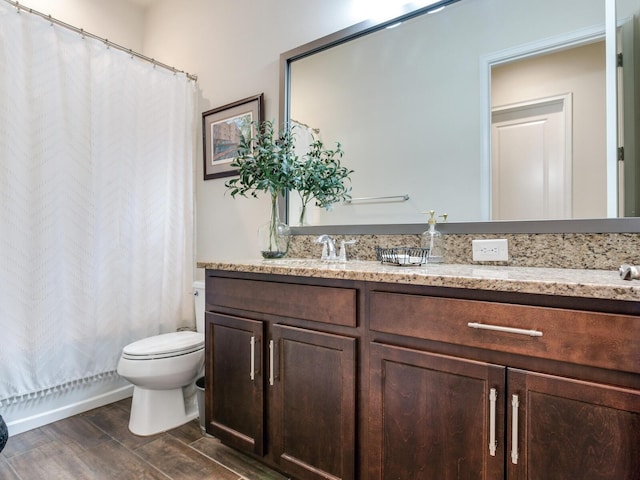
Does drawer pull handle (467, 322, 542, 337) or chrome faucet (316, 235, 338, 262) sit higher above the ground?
chrome faucet (316, 235, 338, 262)

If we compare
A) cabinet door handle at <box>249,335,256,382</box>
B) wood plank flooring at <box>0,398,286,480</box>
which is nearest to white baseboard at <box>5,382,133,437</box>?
wood plank flooring at <box>0,398,286,480</box>

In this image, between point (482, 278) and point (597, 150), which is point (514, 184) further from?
point (482, 278)

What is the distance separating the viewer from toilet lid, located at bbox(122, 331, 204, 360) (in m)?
1.78

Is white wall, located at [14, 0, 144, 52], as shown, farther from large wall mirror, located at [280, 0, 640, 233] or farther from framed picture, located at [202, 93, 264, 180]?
large wall mirror, located at [280, 0, 640, 233]

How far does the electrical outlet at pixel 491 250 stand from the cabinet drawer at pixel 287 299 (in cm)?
57

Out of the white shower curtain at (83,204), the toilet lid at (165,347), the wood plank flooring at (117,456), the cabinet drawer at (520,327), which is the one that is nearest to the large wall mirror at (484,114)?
the cabinet drawer at (520,327)

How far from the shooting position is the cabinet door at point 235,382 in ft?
4.70

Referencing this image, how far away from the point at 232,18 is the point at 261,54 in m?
0.39

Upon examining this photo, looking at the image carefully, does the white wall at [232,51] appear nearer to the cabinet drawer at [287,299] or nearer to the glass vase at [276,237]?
the glass vase at [276,237]

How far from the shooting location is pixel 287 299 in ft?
4.42

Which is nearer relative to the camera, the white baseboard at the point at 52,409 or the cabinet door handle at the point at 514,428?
the cabinet door handle at the point at 514,428

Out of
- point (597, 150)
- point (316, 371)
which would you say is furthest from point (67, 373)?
point (597, 150)

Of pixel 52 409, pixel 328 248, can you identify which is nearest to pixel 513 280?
pixel 328 248

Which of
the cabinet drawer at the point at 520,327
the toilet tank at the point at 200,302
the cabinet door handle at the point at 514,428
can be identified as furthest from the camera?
the toilet tank at the point at 200,302
